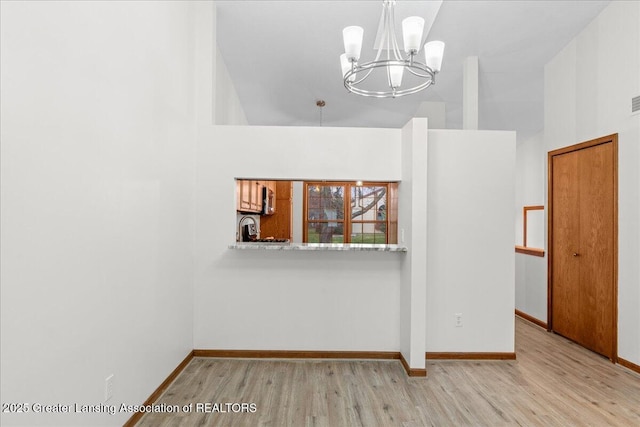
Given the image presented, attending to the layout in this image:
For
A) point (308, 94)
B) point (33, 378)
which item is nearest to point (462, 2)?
point (308, 94)

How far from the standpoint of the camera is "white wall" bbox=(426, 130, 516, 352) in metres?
3.61

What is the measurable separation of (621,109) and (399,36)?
218cm

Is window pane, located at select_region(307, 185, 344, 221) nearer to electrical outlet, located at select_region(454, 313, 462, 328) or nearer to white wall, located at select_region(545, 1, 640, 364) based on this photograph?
electrical outlet, located at select_region(454, 313, 462, 328)

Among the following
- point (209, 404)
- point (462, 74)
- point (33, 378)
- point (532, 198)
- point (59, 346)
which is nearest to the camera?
point (33, 378)

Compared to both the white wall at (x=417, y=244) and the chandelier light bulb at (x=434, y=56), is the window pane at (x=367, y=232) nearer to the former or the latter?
the white wall at (x=417, y=244)

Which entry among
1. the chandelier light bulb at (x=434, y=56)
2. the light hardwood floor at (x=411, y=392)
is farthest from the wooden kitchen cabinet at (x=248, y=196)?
the chandelier light bulb at (x=434, y=56)

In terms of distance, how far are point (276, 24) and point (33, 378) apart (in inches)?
143

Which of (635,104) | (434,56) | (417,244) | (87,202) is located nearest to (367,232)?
(417,244)

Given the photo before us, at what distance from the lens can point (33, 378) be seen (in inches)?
62.2

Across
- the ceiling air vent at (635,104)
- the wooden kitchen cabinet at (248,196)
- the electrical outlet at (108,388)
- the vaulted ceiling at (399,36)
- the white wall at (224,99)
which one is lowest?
the electrical outlet at (108,388)

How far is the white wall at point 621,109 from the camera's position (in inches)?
133

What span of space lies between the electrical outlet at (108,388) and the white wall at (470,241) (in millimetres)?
2619

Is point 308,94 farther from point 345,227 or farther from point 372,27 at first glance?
point 345,227

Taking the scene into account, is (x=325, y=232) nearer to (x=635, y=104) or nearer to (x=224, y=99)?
(x=224, y=99)
